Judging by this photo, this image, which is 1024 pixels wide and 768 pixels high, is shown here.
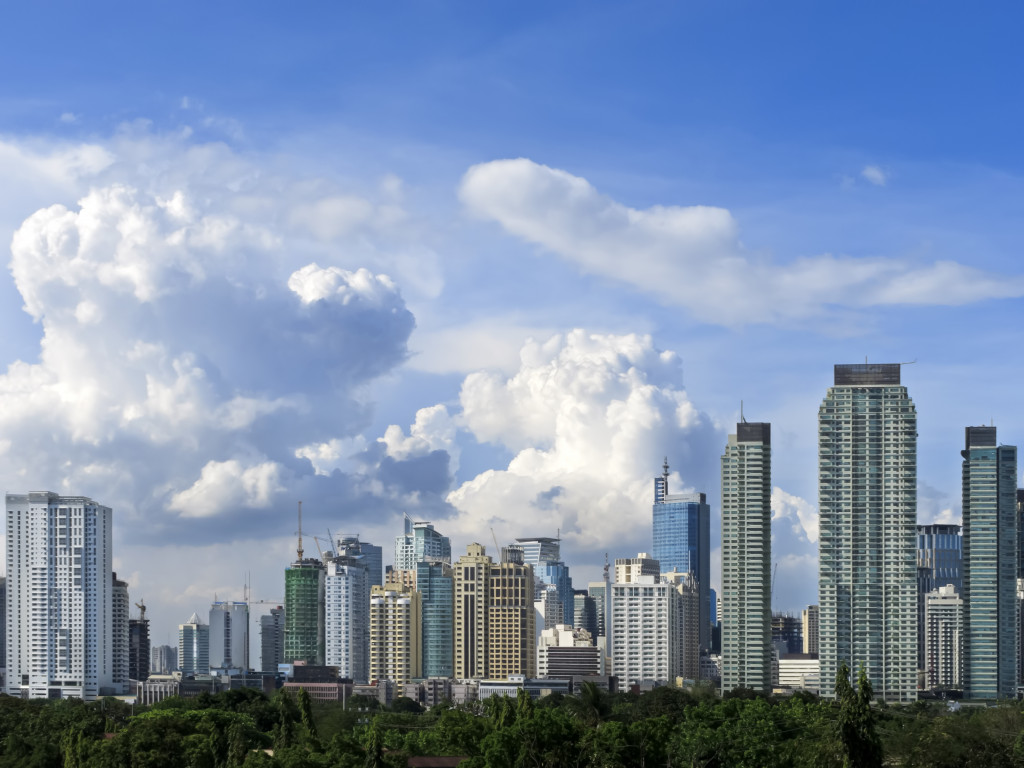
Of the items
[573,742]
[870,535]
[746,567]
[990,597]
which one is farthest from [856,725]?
[990,597]

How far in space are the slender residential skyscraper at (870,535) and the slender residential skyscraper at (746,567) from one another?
24.8 feet

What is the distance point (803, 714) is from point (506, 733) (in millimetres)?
28526

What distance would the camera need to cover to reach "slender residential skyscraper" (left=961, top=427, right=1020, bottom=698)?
628 feet

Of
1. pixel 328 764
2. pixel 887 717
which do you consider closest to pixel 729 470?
pixel 887 717

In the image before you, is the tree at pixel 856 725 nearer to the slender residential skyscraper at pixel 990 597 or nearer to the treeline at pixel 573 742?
the treeline at pixel 573 742

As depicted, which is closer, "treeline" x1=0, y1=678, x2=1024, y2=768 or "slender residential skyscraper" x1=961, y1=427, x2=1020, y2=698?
"treeline" x1=0, y1=678, x2=1024, y2=768

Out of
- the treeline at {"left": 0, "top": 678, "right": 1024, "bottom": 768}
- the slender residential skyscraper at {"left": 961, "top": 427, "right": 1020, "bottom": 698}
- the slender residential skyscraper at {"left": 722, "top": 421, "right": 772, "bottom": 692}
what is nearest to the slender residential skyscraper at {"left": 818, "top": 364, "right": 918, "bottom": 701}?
the slender residential skyscraper at {"left": 722, "top": 421, "right": 772, "bottom": 692}

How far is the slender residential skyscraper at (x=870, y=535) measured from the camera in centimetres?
18450

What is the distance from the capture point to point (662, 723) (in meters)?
73.1

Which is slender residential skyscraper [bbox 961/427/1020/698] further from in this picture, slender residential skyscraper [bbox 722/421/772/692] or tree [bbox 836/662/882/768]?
tree [bbox 836/662/882/768]

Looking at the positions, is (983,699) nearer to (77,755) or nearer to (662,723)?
(662,723)

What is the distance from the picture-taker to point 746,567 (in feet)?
625

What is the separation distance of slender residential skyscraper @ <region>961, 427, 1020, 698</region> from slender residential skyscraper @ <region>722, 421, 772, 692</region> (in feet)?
88.7

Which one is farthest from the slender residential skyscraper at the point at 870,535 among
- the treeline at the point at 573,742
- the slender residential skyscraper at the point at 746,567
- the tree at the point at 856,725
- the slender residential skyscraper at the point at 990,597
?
the tree at the point at 856,725
